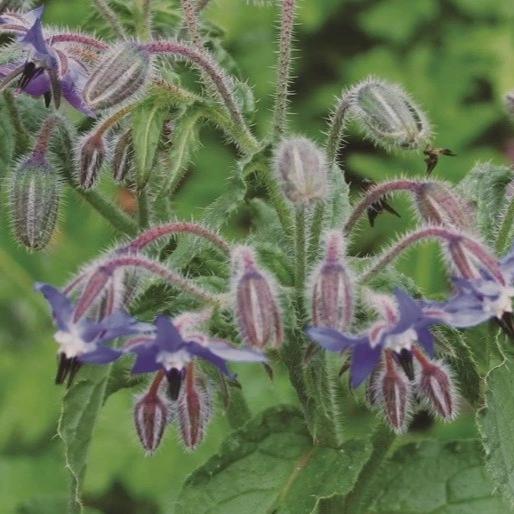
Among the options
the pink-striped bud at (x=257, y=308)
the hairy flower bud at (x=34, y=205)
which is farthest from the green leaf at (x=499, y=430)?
the hairy flower bud at (x=34, y=205)

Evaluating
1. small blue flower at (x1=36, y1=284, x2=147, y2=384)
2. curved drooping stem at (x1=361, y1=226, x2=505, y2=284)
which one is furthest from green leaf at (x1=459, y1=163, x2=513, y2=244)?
small blue flower at (x1=36, y1=284, x2=147, y2=384)

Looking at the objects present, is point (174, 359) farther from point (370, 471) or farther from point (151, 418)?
point (370, 471)

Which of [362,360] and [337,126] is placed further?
[337,126]

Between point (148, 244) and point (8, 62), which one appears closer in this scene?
point (148, 244)

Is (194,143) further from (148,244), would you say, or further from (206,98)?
(148,244)

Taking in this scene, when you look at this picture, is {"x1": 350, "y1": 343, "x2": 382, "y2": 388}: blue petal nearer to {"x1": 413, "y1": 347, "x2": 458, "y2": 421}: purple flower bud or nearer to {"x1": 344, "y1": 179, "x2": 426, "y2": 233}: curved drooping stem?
{"x1": 413, "y1": 347, "x2": 458, "y2": 421}: purple flower bud

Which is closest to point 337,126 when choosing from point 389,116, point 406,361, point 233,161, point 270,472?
point 389,116

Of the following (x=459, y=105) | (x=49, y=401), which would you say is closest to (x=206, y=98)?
(x=49, y=401)
